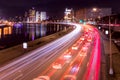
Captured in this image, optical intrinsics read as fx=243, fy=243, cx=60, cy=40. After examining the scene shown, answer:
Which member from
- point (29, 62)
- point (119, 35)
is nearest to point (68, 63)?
point (29, 62)

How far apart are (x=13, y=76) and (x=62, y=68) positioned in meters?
9.27

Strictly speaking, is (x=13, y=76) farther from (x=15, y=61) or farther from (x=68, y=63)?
(x=68, y=63)

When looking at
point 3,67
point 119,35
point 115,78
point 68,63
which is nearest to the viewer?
point 115,78

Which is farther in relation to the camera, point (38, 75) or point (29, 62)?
point (29, 62)

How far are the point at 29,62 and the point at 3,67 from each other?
669 centimetres

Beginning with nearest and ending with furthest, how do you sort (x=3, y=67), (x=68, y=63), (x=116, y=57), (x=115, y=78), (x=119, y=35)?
1. (x=115, y=78)
2. (x=3, y=67)
3. (x=68, y=63)
4. (x=116, y=57)
5. (x=119, y=35)

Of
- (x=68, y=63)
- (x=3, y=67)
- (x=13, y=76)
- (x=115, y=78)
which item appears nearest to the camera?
(x=13, y=76)

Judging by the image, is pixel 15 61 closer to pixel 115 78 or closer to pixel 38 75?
pixel 38 75

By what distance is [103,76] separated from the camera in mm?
33625

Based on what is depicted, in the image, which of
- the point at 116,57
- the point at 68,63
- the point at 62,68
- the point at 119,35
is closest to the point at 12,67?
the point at 62,68

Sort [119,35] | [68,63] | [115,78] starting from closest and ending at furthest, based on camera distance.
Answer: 1. [115,78]
2. [68,63]
3. [119,35]

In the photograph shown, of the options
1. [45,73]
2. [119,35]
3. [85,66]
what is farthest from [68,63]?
[119,35]

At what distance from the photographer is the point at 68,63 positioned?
4391 centimetres

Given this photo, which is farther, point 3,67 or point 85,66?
point 85,66
